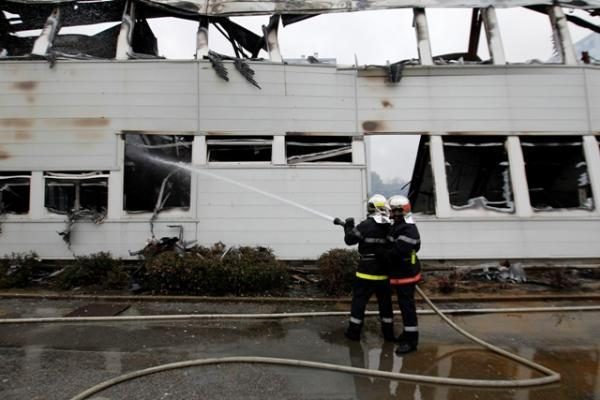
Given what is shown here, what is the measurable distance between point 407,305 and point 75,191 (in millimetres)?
7507

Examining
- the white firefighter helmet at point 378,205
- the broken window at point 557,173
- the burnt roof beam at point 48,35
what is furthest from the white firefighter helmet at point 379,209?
the burnt roof beam at point 48,35

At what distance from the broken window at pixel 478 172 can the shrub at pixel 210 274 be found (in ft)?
15.1

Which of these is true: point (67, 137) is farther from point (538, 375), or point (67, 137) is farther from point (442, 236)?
point (538, 375)

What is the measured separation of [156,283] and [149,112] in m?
3.83

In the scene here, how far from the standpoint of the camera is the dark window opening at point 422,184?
890 cm

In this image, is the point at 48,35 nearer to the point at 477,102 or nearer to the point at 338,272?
the point at 338,272

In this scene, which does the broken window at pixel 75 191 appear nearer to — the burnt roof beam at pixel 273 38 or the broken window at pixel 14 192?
the broken window at pixel 14 192

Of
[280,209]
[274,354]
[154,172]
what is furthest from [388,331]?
[154,172]

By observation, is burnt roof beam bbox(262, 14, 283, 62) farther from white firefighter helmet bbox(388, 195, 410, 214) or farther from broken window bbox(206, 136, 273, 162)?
white firefighter helmet bbox(388, 195, 410, 214)

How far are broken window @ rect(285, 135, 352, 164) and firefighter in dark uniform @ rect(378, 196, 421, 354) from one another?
3840 millimetres

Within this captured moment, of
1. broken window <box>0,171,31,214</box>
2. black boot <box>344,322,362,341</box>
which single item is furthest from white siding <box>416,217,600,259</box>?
broken window <box>0,171,31,214</box>

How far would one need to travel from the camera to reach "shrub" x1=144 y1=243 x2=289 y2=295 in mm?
6789

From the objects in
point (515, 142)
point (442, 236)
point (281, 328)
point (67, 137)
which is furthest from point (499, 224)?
point (67, 137)

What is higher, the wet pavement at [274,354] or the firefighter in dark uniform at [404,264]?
the firefighter in dark uniform at [404,264]
